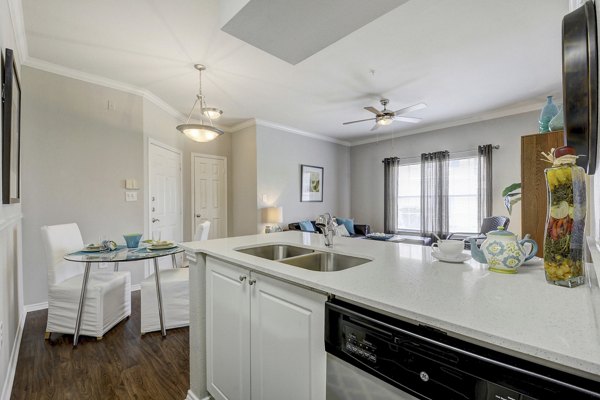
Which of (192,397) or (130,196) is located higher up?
(130,196)

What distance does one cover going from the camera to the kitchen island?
0.57 meters

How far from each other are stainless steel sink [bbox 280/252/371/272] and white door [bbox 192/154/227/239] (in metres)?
3.85

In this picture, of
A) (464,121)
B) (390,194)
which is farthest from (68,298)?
(464,121)

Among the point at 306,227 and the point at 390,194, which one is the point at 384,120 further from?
the point at 390,194

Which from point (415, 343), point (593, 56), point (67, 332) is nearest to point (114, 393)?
point (67, 332)

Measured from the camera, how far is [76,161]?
3.22 meters

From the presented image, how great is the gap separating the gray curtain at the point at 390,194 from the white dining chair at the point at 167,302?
4615 mm

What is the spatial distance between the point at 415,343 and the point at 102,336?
281cm

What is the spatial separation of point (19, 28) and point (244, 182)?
11.2ft

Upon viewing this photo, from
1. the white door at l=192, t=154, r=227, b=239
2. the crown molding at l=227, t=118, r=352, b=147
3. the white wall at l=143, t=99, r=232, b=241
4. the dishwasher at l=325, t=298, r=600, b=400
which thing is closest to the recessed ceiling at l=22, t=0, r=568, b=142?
the white wall at l=143, t=99, r=232, b=241

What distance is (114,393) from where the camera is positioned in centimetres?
178

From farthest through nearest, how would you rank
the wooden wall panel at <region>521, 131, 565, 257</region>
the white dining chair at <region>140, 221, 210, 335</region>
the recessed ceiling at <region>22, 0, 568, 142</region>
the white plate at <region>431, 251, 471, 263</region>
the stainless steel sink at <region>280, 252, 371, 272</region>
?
the white dining chair at <region>140, 221, 210, 335</region>
the recessed ceiling at <region>22, 0, 568, 142</region>
the wooden wall panel at <region>521, 131, 565, 257</region>
the stainless steel sink at <region>280, 252, 371, 272</region>
the white plate at <region>431, 251, 471, 263</region>

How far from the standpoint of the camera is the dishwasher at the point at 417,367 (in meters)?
0.56

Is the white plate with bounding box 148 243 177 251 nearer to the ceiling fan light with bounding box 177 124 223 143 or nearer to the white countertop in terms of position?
the ceiling fan light with bounding box 177 124 223 143
